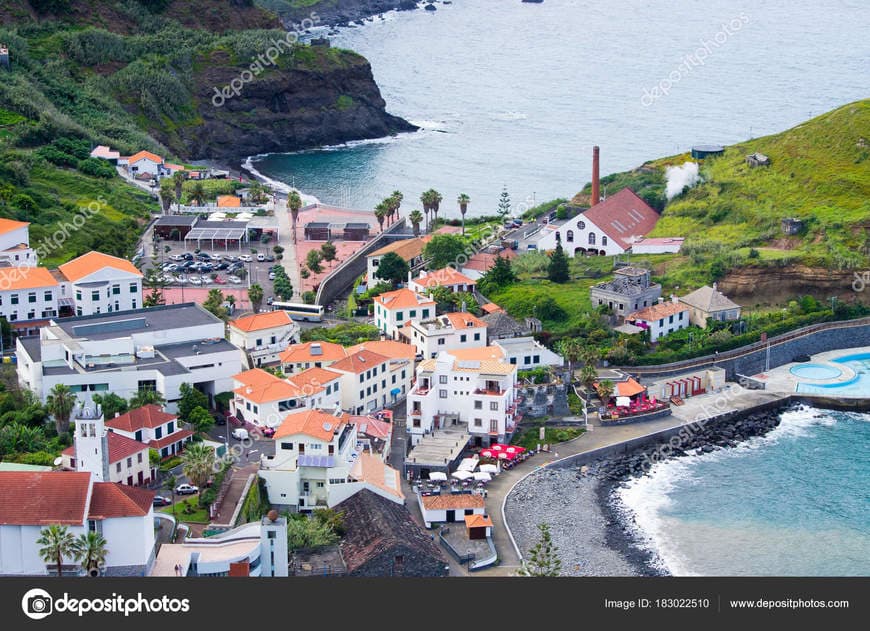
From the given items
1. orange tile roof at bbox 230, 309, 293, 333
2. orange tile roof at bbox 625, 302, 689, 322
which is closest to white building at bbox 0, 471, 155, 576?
orange tile roof at bbox 230, 309, 293, 333

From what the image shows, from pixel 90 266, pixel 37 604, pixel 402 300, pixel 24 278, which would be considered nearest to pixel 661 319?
pixel 402 300

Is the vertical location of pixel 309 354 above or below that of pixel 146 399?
above

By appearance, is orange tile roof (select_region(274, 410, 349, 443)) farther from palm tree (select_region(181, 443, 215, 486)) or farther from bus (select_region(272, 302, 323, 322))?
bus (select_region(272, 302, 323, 322))

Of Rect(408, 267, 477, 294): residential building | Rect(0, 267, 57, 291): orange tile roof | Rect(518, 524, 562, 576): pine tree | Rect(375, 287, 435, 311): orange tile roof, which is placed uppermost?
Rect(0, 267, 57, 291): orange tile roof

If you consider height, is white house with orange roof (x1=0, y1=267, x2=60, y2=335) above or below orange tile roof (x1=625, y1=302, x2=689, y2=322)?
above

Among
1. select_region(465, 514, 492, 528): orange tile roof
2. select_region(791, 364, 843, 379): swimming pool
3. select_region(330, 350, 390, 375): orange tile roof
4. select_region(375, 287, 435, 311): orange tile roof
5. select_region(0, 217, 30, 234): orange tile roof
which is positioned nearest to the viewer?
select_region(465, 514, 492, 528): orange tile roof

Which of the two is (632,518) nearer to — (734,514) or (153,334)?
(734,514)

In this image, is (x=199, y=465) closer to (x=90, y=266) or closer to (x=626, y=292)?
(x=90, y=266)
